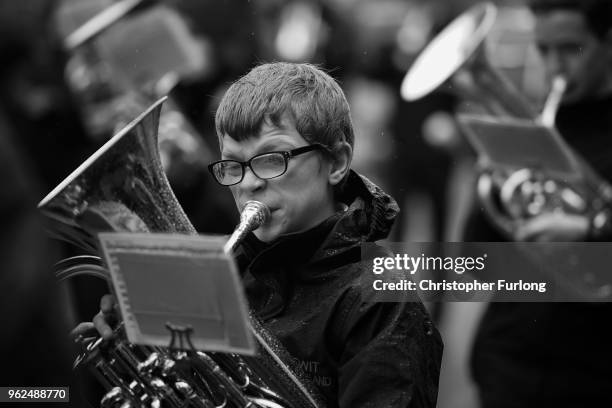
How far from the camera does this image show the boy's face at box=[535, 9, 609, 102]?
3.69m

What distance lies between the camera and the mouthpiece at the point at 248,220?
2393mm

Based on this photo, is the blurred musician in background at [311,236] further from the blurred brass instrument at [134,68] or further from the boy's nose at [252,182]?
the blurred brass instrument at [134,68]

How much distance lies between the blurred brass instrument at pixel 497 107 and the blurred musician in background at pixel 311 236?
1.33 meters

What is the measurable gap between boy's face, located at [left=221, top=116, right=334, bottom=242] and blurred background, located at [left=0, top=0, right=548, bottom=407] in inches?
19.8

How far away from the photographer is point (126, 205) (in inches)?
91.9

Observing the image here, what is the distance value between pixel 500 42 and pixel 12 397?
8.97 ft

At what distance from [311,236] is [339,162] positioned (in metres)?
0.19

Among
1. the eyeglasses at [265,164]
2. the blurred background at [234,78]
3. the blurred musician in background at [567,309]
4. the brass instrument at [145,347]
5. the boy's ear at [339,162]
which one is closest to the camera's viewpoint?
the brass instrument at [145,347]

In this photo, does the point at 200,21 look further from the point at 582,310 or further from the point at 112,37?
the point at 582,310

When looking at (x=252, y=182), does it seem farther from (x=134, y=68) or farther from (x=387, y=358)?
(x=134, y=68)

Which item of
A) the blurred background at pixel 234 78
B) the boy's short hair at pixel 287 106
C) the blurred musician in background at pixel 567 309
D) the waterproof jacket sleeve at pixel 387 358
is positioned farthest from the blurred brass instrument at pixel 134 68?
the waterproof jacket sleeve at pixel 387 358

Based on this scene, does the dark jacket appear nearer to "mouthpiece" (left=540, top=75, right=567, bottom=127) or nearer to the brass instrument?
the brass instrument

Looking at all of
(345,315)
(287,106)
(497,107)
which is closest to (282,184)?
(287,106)

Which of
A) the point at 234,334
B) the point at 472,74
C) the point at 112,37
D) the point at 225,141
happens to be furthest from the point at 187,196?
the point at 234,334
